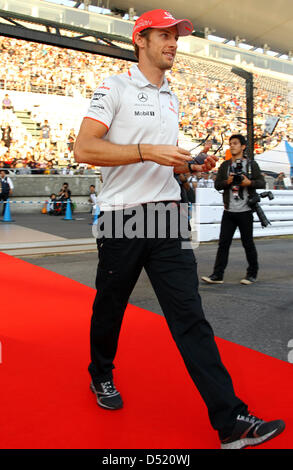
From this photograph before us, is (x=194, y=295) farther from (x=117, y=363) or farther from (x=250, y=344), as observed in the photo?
(x=250, y=344)

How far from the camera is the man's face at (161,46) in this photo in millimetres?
2143

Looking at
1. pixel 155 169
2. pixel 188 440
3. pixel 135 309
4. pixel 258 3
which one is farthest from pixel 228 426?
pixel 258 3

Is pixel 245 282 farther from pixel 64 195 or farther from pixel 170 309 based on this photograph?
pixel 64 195

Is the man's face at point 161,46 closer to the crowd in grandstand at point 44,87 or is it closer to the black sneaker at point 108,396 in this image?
the black sneaker at point 108,396

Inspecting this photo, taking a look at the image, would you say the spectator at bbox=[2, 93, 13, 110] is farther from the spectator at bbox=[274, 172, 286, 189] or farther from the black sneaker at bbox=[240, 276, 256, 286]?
the black sneaker at bbox=[240, 276, 256, 286]

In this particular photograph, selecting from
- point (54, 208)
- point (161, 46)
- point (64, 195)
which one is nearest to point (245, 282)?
point (161, 46)

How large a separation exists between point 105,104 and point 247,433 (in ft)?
4.88

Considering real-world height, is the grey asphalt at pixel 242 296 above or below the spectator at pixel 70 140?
below

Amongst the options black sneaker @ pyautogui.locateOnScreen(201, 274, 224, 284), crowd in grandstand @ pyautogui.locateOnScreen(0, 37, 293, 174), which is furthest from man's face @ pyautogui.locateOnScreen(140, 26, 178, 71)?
crowd in grandstand @ pyautogui.locateOnScreen(0, 37, 293, 174)

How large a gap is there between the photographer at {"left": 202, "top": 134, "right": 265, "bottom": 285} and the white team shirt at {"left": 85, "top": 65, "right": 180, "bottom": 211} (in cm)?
322

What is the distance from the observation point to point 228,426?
187cm

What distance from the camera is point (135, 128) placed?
6.98 ft

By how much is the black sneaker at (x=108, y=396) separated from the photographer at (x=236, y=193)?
10.7 feet

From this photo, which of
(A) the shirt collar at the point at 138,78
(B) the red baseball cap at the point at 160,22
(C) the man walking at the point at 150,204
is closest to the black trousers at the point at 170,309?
(C) the man walking at the point at 150,204
